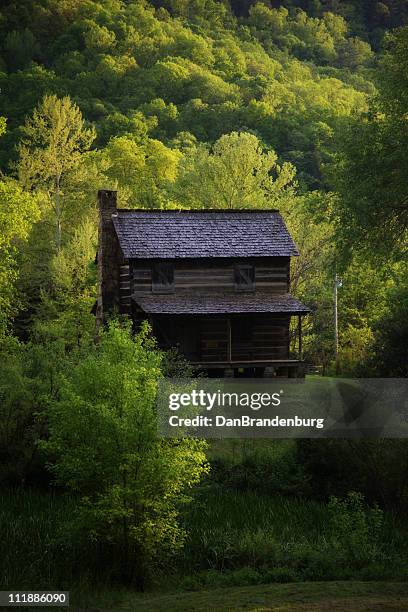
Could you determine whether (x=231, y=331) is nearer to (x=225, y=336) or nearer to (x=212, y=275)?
(x=225, y=336)

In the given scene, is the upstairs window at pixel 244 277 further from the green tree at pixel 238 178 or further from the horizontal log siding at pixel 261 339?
the green tree at pixel 238 178

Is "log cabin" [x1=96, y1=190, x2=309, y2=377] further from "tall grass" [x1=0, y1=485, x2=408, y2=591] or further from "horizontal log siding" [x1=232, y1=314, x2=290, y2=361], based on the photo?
"tall grass" [x1=0, y1=485, x2=408, y2=591]

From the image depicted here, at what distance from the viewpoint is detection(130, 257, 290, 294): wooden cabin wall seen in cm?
4234

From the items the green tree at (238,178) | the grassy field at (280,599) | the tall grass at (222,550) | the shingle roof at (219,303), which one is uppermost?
the green tree at (238,178)

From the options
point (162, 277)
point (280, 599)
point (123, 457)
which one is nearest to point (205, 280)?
point (162, 277)

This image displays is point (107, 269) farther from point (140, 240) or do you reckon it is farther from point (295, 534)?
point (295, 534)

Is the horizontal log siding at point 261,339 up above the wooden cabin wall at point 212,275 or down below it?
below

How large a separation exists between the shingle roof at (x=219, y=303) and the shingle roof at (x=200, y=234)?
5.81 ft

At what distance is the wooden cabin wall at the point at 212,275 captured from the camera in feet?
139

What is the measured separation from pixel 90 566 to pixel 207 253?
2441 centimetres

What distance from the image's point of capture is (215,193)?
60.3 metres

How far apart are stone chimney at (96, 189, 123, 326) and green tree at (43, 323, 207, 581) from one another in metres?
23.8

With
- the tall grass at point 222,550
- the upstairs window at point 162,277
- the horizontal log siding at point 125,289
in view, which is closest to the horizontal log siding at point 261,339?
the upstairs window at point 162,277

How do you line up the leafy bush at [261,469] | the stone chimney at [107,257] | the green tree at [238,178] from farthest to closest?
1. the green tree at [238,178]
2. the stone chimney at [107,257]
3. the leafy bush at [261,469]
